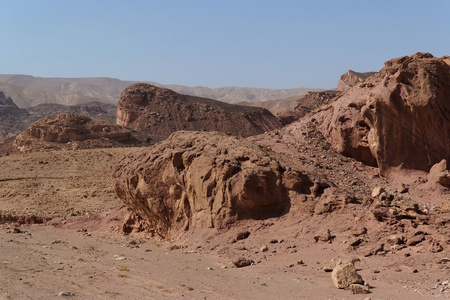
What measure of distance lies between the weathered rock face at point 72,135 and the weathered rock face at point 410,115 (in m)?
26.8

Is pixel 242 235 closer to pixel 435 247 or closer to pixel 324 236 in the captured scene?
pixel 324 236

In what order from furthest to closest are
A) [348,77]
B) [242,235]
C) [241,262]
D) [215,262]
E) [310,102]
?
[348,77] < [310,102] < [242,235] < [215,262] < [241,262]

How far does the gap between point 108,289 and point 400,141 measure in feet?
29.6

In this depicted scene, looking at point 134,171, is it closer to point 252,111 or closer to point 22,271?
point 22,271

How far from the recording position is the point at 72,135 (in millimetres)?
40812

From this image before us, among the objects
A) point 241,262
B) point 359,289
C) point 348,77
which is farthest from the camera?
point 348,77

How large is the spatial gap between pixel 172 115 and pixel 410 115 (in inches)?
1662

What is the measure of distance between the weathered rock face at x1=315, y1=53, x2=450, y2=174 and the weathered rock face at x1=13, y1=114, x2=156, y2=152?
87.8ft

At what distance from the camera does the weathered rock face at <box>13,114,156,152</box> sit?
40094 mm

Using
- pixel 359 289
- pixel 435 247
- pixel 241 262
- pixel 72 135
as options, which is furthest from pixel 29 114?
pixel 359 289

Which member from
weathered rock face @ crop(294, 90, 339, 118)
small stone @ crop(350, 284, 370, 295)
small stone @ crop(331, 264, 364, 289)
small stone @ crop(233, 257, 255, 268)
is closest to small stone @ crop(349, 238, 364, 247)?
small stone @ crop(331, 264, 364, 289)

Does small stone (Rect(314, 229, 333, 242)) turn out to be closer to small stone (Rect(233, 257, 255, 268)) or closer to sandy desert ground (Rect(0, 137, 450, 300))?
sandy desert ground (Rect(0, 137, 450, 300))

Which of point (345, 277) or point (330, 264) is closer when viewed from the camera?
point (345, 277)

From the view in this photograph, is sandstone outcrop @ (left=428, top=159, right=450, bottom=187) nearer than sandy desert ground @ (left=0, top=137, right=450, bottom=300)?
No
